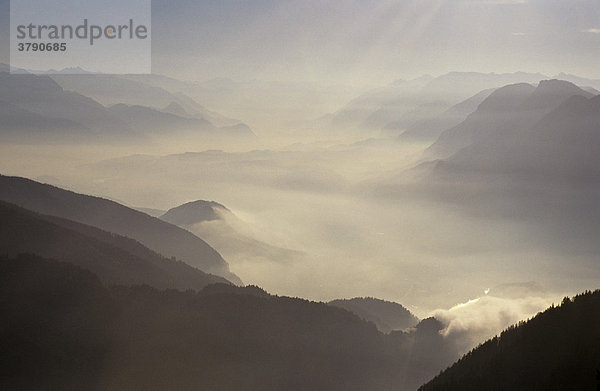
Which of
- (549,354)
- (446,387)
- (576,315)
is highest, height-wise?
(576,315)

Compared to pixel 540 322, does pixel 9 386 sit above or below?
below

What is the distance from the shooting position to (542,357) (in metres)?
129

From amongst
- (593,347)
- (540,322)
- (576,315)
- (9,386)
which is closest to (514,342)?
(540,322)

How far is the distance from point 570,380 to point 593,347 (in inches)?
480

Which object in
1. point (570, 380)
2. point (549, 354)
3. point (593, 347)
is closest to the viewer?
point (570, 380)

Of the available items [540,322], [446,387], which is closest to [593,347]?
[540,322]

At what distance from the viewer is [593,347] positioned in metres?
116

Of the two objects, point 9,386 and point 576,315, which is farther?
point 9,386

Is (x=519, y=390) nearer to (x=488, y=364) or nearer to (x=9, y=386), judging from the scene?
(x=488, y=364)

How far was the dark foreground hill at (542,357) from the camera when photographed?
367 ft

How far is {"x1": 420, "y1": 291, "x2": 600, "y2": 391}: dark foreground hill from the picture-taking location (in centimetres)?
11175

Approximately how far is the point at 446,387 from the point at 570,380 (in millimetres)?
45111

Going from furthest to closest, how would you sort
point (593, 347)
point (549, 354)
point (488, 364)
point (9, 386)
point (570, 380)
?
point (9, 386), point (488, 364), point (549, 354), point (593, 347), point (570, 380)

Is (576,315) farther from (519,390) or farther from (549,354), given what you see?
(519,390)
